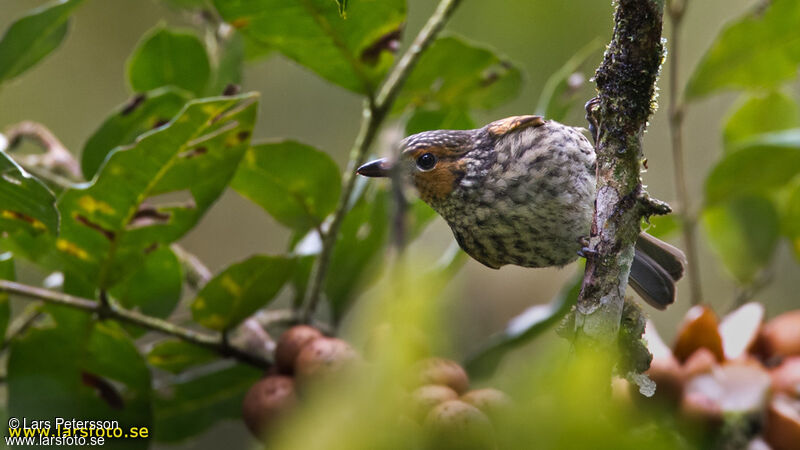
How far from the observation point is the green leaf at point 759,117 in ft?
7.79

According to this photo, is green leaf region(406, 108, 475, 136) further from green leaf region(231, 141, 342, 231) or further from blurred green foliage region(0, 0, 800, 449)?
green leaf region(231, 141, 342, 231)

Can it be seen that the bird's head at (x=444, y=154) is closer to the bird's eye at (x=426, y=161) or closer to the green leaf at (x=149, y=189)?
the bird's eye at (x=426, y=161)

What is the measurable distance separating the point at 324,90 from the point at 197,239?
101cm

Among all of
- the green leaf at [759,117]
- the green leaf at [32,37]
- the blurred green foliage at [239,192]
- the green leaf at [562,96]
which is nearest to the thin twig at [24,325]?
the blurred green foliage at [239,192]

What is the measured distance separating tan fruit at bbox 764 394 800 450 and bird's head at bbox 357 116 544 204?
2.41 ft

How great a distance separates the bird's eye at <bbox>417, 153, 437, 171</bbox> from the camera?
160 centimetres

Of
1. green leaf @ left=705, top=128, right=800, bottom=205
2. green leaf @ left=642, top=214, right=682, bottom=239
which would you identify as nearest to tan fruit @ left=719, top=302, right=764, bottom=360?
green leaf @ left=642, top=214, right=682, bottom=239

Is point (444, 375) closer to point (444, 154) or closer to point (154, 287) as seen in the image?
point (444, 154)

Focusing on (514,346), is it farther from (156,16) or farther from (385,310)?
(156,16)

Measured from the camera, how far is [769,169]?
6.81ft

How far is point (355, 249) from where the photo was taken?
1999 mm

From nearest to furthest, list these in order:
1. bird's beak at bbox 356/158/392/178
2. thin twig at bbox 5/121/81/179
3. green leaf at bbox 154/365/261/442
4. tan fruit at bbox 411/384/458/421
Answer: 1. tan fruit at bbox 411/384/458/421
2. bird's beak at bbox 356/158/392/178
3. green leaf at bbox 154/365/261/442
4. thin twig at bbox 5/121/81/179

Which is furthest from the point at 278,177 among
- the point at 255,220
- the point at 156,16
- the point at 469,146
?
the point at 156,16

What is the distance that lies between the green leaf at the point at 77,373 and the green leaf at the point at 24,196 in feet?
1.08
